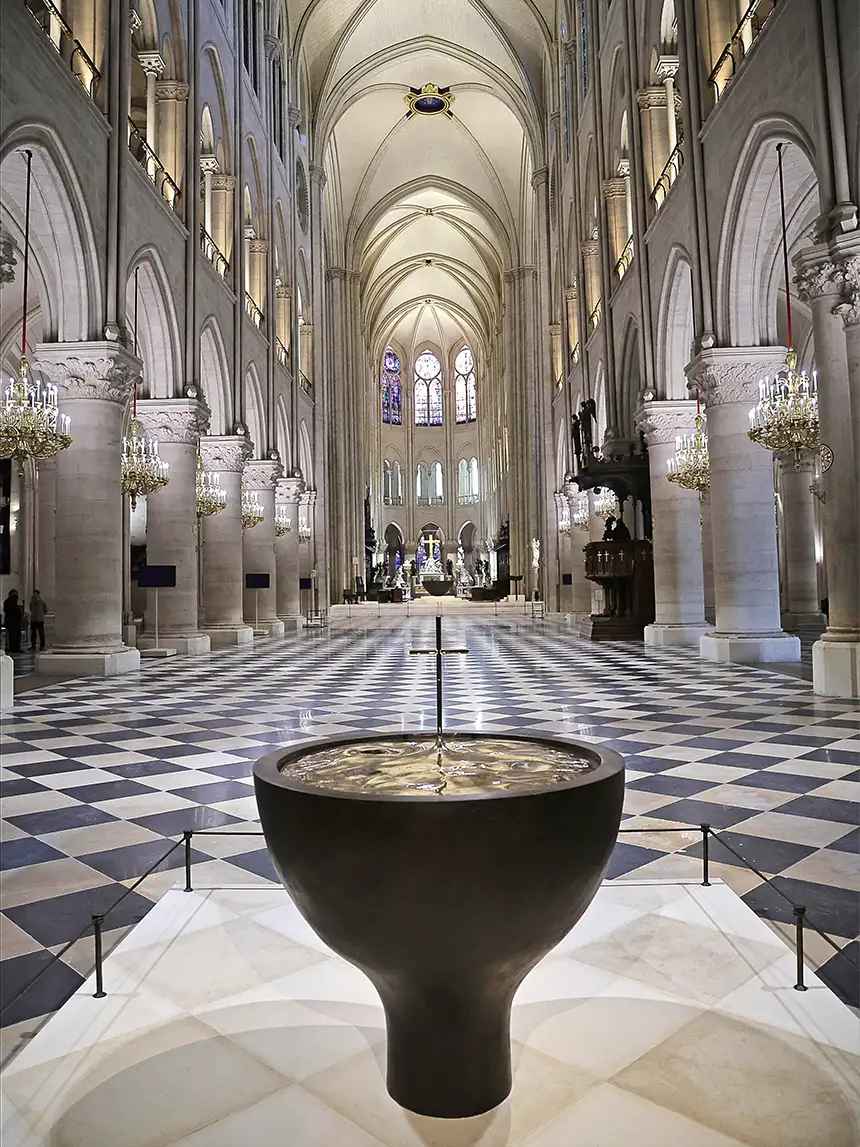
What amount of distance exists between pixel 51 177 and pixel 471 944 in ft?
38.0

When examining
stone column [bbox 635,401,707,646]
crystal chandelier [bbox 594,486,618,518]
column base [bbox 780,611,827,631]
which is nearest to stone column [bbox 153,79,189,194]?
stone column [bbox 635,401,707,646]

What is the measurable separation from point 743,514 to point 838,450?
3508 mm

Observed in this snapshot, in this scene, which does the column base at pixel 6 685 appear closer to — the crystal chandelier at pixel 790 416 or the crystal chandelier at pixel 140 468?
the crystal chandelier at pixel 140 468

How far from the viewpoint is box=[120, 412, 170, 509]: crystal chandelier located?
43.8 ft

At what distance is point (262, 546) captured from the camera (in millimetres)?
20688

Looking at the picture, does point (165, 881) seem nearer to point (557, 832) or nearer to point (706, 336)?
point (557, 832)

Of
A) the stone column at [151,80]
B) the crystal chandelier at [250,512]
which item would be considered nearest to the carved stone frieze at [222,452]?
the crystal chandelier at [250,512]

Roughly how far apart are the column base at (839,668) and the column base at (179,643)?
10.6 metres

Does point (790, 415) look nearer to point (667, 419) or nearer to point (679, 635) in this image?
point (667, 419)

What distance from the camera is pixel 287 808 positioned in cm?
171

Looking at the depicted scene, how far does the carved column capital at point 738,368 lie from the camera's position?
38.5ft

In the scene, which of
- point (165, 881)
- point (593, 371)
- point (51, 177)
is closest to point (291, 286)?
point (593, 371)

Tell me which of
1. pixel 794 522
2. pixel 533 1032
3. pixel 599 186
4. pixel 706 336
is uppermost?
pixel 599 186

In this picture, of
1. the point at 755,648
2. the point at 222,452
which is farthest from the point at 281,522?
the point at 755,648
